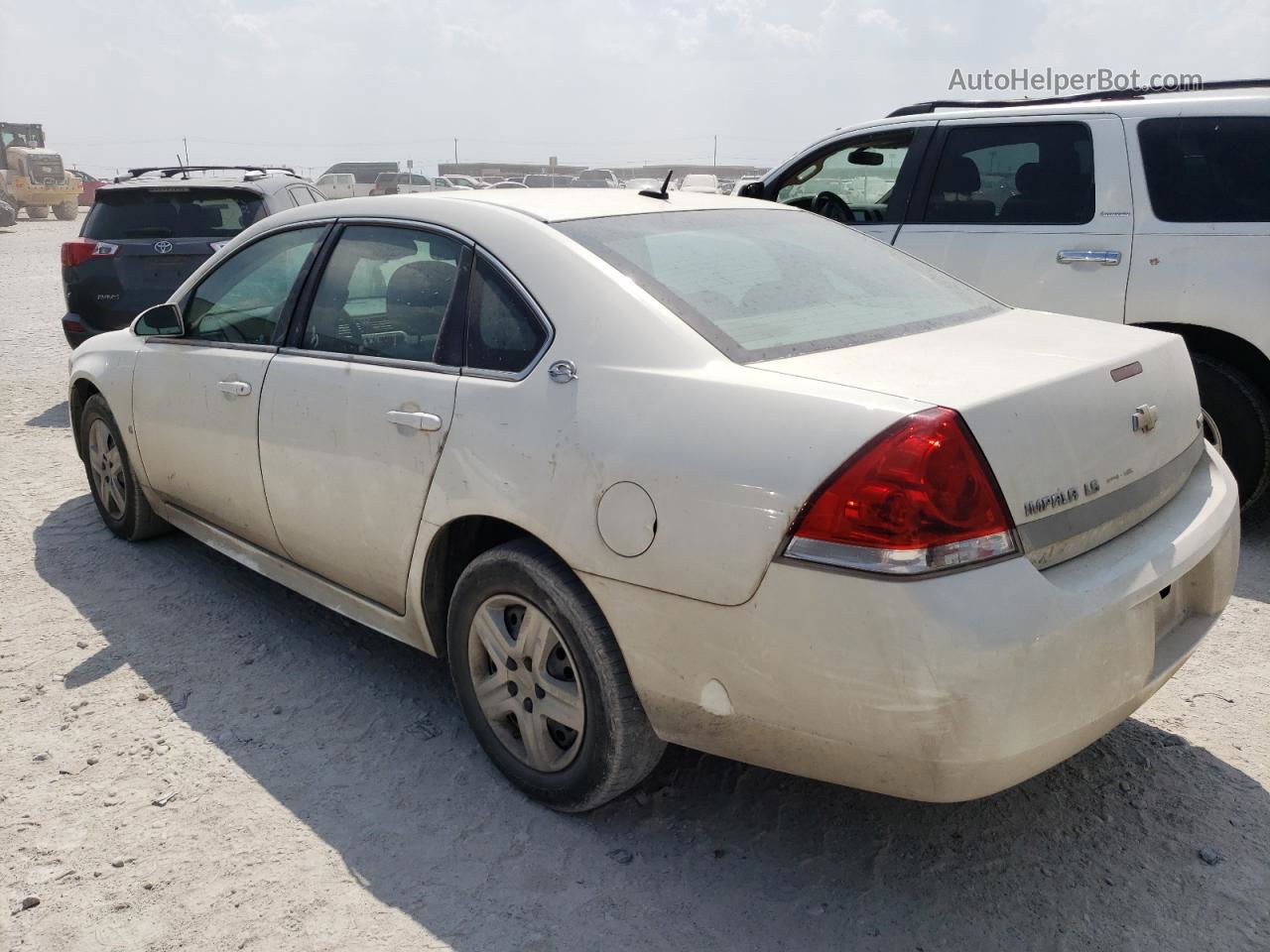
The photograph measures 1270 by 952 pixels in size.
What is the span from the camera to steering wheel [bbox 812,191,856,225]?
6121 millimetres

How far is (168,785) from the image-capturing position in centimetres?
312

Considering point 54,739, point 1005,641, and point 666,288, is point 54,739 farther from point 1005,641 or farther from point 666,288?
point 1005,641

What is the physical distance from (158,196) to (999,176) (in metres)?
6.09

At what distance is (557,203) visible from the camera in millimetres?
3287

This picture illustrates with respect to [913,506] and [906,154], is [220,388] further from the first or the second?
[906,154]

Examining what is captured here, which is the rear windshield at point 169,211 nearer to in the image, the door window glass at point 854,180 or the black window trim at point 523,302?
the door window glass at point 854,180

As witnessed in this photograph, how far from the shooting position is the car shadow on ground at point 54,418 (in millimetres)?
7631

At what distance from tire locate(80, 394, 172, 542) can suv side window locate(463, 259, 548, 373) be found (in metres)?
2.45

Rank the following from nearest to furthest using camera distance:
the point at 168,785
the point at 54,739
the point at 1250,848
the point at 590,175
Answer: the point at 1250,848 → the point at 168,785 → the point at 54,739 → the point at 590,175

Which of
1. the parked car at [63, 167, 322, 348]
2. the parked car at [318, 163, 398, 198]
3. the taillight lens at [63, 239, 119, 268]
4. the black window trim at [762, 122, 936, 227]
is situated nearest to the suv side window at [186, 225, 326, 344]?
the black window trim at [762, 122, 936, 227]

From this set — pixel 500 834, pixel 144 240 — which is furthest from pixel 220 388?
pixel 144 240

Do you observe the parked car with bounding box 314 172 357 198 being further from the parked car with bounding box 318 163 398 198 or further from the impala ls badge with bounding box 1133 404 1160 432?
the impala ls badge with bounding box 1133 404 1160 432

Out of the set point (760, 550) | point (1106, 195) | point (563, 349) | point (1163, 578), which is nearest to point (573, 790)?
point (760, 550)

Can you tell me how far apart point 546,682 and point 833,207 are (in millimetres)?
4231
